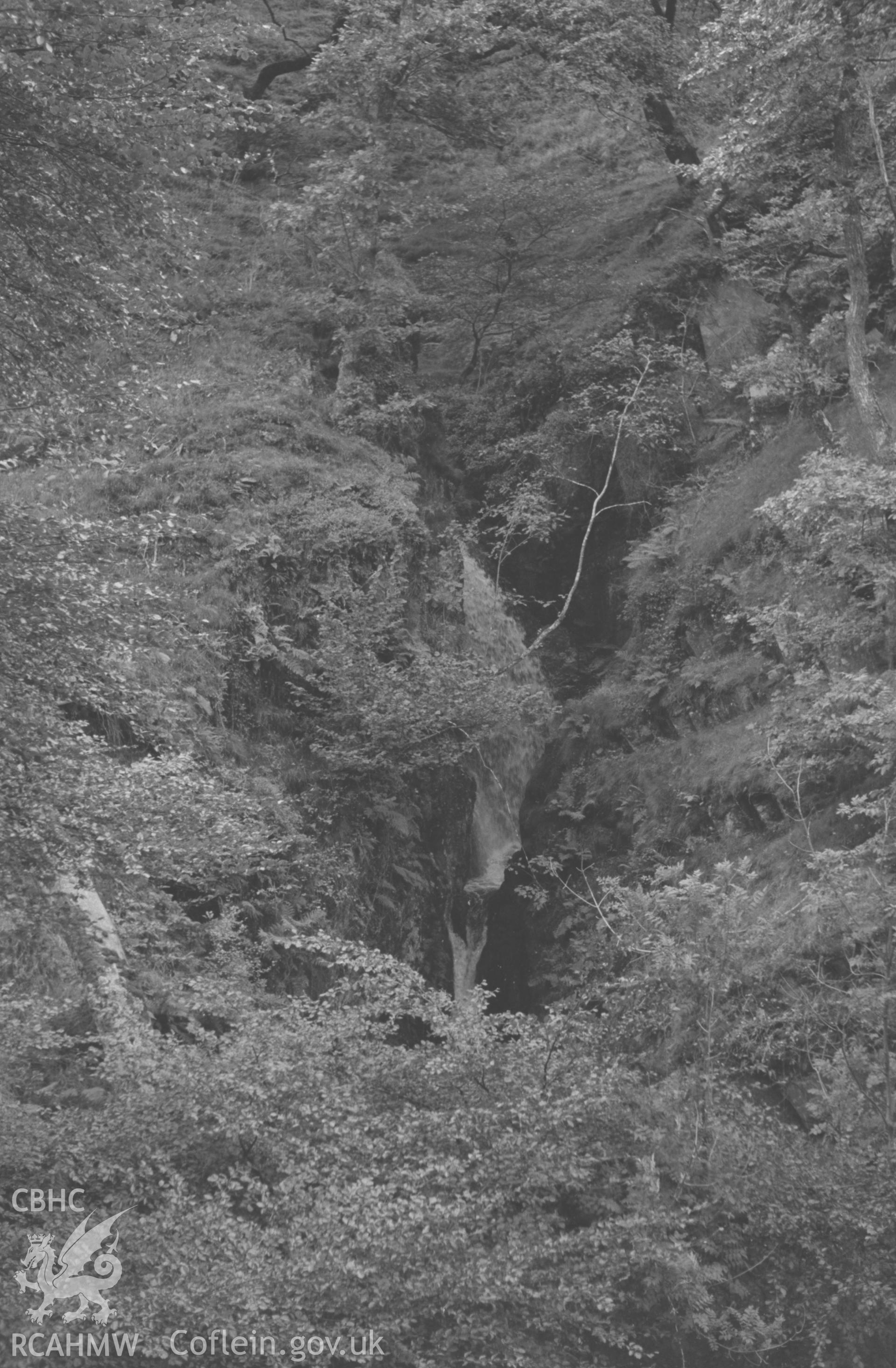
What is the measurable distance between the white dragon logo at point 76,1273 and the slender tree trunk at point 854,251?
367 inches

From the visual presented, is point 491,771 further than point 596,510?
No

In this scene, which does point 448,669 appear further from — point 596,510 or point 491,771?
point 596,510

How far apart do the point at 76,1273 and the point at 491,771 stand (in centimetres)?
947

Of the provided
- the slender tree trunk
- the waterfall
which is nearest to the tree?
the slender tree trunk

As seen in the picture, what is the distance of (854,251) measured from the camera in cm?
1232

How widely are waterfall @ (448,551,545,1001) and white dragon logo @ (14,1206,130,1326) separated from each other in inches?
286

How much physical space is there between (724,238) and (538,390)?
3.95m

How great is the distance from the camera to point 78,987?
8.31 m

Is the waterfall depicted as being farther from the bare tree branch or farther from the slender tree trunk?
the slender tree trunk

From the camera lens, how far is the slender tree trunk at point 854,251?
461 inches

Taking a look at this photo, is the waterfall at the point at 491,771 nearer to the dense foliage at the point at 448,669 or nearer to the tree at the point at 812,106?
the dense foliage at the point at 448,669

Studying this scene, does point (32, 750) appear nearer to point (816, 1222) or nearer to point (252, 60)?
point (816, 1222)

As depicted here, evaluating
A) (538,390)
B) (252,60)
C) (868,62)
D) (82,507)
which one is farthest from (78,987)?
(252,60)

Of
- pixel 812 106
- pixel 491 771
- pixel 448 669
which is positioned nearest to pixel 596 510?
pixel 491 771
